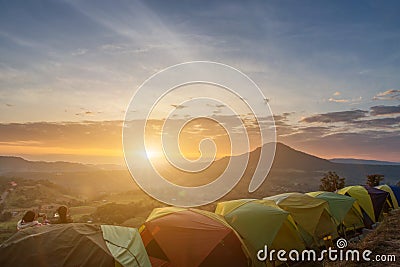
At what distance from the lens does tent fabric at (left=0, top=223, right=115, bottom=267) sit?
19.7 ft

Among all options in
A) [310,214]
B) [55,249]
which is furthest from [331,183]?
[55,249]

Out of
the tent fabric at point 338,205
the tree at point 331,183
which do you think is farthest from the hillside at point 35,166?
the tent fabric at point 338,205

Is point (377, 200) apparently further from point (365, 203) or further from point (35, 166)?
point (35, 166)

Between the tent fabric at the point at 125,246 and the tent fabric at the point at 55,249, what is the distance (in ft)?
0.59

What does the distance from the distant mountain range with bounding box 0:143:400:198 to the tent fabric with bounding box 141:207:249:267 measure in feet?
123

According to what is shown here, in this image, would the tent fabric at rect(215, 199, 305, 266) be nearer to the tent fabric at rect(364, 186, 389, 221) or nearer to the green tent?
the green tent

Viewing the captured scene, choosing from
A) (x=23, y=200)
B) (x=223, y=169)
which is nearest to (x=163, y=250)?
(x=23, y=200)

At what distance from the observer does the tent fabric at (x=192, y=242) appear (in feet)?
25.5

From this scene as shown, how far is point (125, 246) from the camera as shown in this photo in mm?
6746

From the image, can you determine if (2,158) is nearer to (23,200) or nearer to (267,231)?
(23,200)

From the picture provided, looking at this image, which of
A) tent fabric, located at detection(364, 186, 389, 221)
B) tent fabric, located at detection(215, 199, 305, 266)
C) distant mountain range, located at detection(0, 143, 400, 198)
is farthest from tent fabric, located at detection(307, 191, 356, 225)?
distant mountain range, located at detection(0, 143, 400, 198)

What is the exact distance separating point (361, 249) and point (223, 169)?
70045 millimetres

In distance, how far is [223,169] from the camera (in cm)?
7988

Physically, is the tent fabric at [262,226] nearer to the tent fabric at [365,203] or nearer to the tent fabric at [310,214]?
the tent fabric at [310,214]
